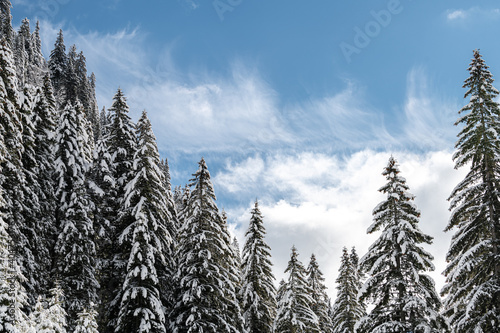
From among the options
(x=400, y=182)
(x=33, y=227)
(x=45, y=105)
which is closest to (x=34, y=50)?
(x=45, y=105)

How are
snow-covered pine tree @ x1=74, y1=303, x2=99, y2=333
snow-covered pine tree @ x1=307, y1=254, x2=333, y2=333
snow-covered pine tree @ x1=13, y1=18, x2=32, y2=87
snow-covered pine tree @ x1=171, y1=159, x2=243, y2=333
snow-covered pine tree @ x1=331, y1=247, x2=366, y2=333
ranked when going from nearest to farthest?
snow-covered pine tree @ x1=74, y1=303, x2=99, y2=333 → snow-covered pine tree @ x1=171, y1=159, x2=243, y2=333 → snow-covered pine tree @ x1=331, y1=247, x2=366, y2=333 → snow-covered pine tree @ x1=307, y1=254, x2=333, y2=333 → snow-covered pine tree @ x1=13, y1=18, x2=32, y2=87

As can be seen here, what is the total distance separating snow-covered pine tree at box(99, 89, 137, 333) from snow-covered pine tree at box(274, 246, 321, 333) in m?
13.1

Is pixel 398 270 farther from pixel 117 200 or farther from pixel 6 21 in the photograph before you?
pixel 6 21

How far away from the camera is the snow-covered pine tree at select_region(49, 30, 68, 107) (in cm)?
8769

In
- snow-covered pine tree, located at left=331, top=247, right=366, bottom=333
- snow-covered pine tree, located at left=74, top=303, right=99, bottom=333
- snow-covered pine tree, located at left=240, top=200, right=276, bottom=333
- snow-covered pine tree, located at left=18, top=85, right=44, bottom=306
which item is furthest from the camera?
snow-covered pine tree, located at left=331, top=247, right=366, bottom=333

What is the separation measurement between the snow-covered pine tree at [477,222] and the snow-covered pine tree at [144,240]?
15546 mm

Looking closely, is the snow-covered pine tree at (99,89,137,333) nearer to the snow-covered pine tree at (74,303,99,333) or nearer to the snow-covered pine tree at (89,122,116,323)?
the snow-covered pine tree at (89,122,116,323)

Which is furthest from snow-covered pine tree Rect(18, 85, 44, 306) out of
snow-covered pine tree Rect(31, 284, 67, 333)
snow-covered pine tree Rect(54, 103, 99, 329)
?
snow-covered pine tree Rect(31, 284, 67, 333)

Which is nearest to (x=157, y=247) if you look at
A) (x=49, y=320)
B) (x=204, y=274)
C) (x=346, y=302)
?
(x=204, y=274)

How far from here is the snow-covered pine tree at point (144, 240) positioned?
20.6 meters

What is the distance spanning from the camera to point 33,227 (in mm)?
23453

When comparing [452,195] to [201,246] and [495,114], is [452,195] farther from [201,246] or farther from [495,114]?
[201,246]

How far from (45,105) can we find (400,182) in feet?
87.4

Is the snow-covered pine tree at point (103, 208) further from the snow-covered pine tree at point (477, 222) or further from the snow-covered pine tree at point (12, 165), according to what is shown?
the snow-covered pine tree at point (477, 222)
